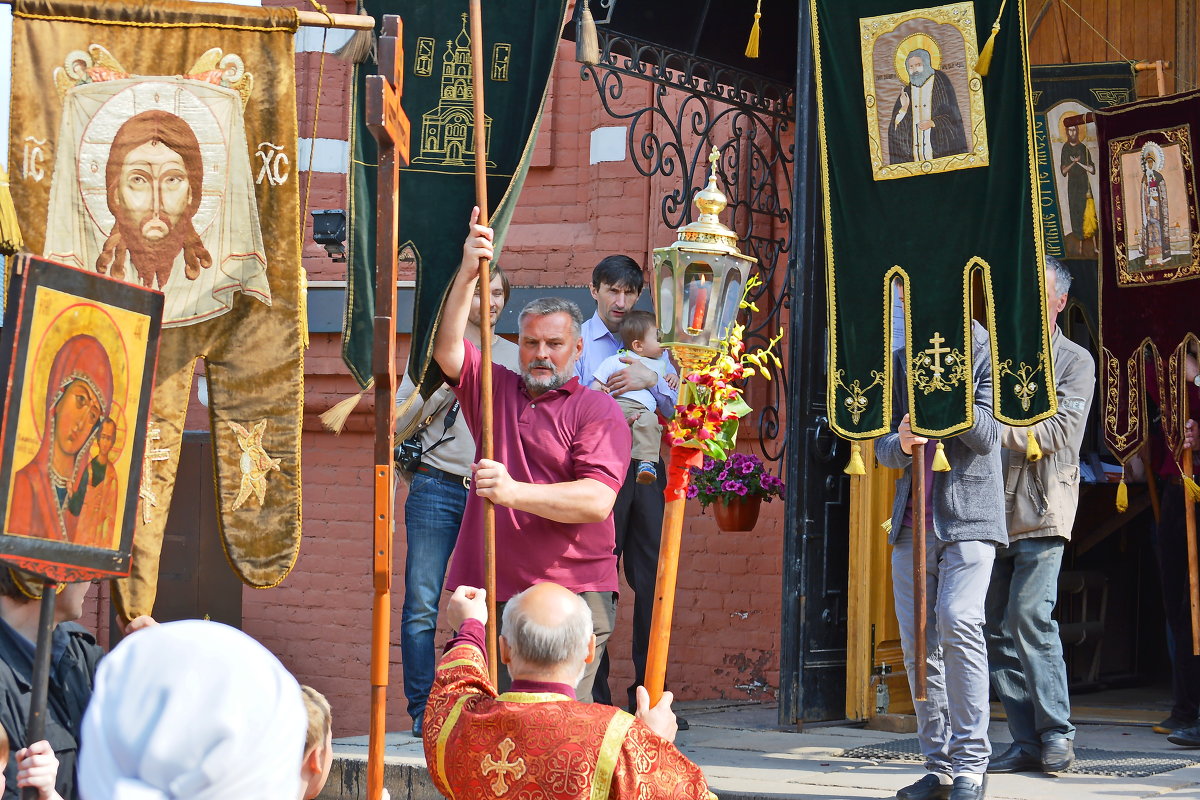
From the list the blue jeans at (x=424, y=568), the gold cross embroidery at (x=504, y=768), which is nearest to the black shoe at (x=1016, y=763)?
A: the blue jeans at (x=424, y=568)

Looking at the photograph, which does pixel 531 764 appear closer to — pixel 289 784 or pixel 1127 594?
pixel 289 784

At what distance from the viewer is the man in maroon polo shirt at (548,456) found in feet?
15.3

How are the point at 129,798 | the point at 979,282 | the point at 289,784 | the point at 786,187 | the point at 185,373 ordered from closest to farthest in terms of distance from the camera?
the point at 129,798 → the point at 289,784 → the point at 185,373 → the point at 979,282 → the point at 786,187

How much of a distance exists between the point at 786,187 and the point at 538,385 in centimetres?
347

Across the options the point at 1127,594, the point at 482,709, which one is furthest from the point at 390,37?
the point at 1127,594

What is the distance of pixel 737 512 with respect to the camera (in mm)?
7371

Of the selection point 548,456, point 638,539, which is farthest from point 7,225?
point 638,539

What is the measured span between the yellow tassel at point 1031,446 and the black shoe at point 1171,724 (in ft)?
5.39

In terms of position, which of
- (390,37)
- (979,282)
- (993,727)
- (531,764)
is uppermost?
(390,37)

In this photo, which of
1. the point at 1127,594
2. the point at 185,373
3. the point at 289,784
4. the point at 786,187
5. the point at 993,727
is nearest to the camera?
the point at 289,784

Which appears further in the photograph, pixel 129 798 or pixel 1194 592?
pixel 1194 592

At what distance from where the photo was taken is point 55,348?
11.4ft

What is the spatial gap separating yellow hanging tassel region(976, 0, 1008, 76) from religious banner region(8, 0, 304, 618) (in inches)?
99.6

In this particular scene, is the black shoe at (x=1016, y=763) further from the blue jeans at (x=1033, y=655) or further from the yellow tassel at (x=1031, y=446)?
the yellow tassel at (x=1031, y=446)
